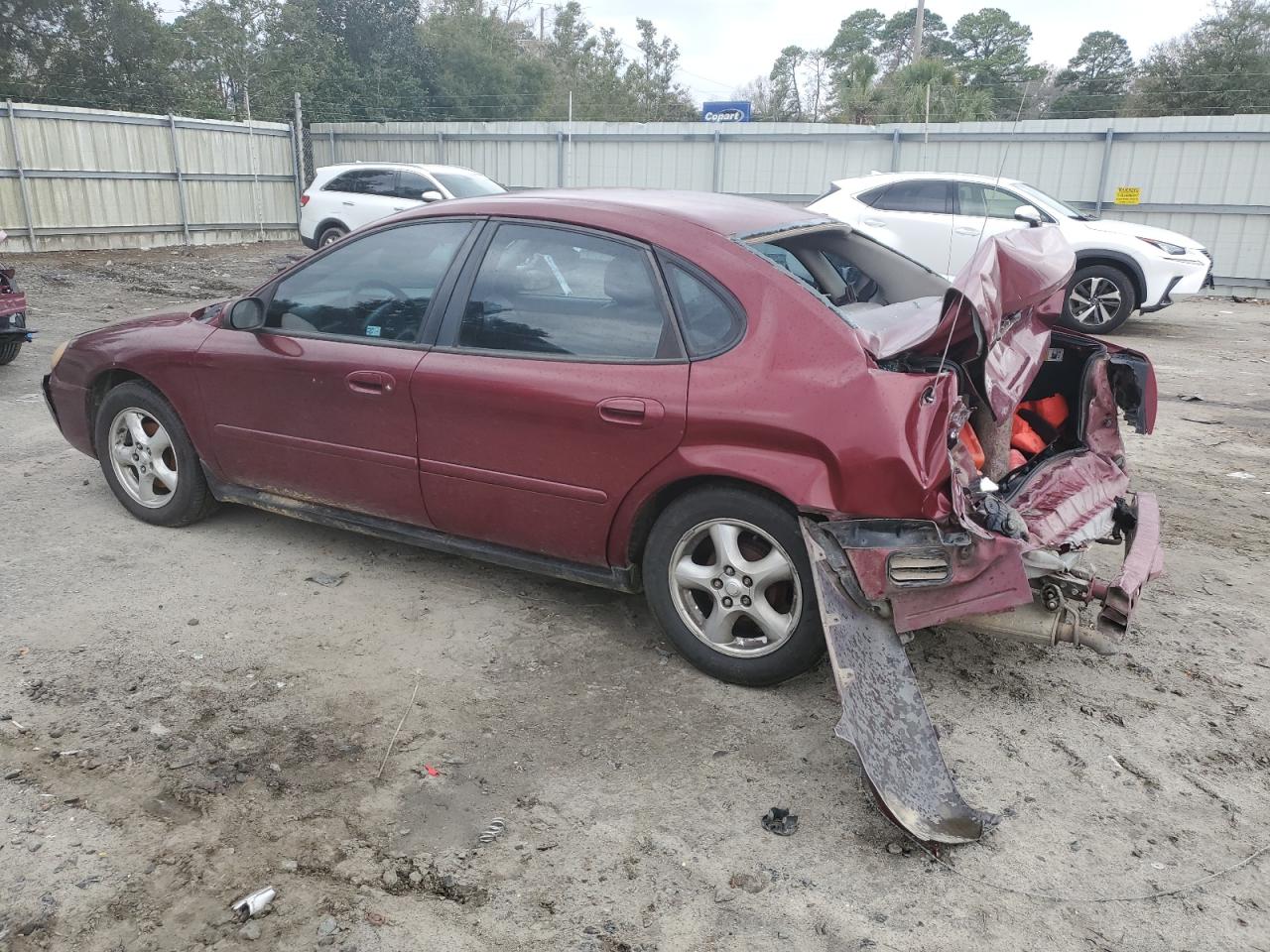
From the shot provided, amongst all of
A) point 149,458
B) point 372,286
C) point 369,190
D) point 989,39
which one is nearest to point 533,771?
point 372,286

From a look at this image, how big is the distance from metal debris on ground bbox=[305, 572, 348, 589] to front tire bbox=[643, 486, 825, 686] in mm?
1547

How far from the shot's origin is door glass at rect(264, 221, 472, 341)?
3957 millimetres

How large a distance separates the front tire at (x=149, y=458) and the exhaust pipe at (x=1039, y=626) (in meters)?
3.55

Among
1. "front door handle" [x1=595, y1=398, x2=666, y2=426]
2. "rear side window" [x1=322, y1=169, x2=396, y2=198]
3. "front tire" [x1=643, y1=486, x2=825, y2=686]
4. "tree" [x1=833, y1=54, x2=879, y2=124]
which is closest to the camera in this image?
"front tire" [x1=643, y1=486, x2=825, y2=686]

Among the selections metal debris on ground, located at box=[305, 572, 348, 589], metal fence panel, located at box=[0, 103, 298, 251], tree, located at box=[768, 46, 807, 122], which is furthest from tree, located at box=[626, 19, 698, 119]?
Result: metal debris on ground, located at box=[305, 572, 348, 589]

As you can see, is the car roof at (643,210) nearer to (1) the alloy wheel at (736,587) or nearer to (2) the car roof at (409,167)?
(1) the alloy wheel at (736,587)

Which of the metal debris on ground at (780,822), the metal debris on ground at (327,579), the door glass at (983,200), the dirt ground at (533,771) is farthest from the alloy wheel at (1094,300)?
the metal debris on ground at (780,822)

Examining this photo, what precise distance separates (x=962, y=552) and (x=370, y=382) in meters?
2.35

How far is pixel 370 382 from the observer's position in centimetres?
394

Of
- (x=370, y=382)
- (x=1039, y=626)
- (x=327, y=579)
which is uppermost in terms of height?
(x=370, y=382)

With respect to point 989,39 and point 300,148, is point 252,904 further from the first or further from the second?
point 989,39

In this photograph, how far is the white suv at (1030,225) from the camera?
1069cm

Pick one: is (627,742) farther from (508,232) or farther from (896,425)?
(508,232)

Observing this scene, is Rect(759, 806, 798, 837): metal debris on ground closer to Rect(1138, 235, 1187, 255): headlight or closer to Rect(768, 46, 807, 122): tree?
Rect(1138, 235, 1187, 255): headlight
